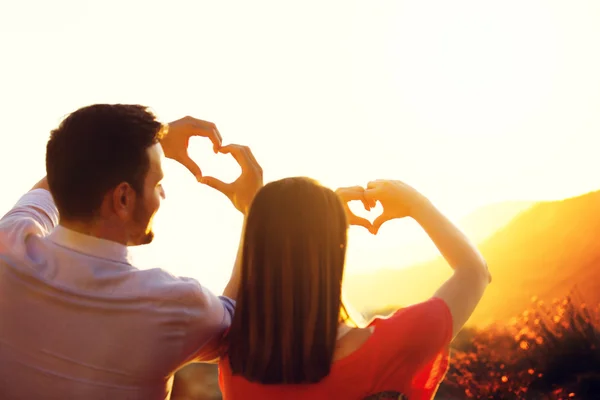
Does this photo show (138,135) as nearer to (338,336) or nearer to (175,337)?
(175,337)

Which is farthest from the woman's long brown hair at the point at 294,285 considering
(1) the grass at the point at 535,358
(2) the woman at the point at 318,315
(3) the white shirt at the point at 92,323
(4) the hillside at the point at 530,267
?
(4) the hillside at the point at 530,267

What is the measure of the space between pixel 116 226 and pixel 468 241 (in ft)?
2.45

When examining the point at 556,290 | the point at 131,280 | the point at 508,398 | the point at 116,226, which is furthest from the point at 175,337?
the point at 556,290

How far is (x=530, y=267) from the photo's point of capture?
26.9 ft

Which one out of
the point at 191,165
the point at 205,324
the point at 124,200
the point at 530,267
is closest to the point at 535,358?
the point at 530,267

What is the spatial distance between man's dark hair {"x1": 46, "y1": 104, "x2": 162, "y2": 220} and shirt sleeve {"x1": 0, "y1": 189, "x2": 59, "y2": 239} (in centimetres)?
13

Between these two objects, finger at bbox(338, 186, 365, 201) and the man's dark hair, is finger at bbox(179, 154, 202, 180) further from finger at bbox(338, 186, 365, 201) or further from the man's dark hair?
finger at bbox(338, 186, 365, 201)

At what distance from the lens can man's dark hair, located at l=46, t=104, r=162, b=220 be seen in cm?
148

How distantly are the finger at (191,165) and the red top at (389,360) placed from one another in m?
0.53

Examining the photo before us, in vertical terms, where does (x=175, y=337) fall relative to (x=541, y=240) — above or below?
above

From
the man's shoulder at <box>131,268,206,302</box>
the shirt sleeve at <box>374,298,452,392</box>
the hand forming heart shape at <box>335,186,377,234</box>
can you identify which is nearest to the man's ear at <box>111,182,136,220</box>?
the man's shoulder at <box>131,268,206,302</box>

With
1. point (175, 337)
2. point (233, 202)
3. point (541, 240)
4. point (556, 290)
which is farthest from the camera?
point (541, 240)

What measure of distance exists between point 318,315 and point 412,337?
19cm

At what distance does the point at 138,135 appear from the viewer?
1.51 m
